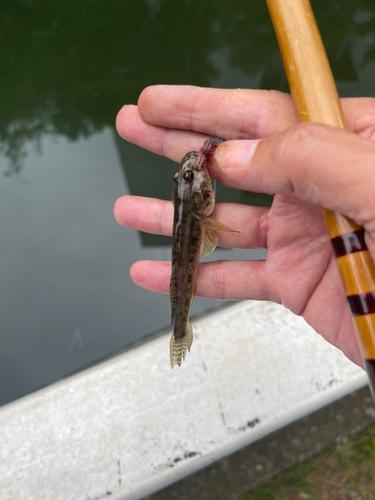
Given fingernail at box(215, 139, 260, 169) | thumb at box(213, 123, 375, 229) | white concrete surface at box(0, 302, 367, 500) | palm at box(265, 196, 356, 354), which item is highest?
fingernail at box(215, 139, 260, 169)

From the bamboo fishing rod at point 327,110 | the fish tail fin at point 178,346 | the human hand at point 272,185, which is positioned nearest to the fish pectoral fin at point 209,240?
the human hand at point 272,185

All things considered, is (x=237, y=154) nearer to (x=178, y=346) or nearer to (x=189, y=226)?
(x=189, y=226)

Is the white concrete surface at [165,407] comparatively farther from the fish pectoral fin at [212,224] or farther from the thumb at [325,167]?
the thumb at [325,167]

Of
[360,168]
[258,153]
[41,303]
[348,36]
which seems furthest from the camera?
[348,36]

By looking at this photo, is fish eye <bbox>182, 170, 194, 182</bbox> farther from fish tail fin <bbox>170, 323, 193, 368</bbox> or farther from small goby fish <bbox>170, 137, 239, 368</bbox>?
fish tail fin <bbox>170, 323, 193, 368</bbox>

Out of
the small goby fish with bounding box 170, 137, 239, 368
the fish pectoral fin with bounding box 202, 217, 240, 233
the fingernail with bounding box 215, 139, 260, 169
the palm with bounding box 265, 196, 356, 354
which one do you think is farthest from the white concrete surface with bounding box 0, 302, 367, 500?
the fingernail with bounding box 215, 139, 260, 169

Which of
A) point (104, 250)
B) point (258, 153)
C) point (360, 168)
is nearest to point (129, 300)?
point (104, 250)

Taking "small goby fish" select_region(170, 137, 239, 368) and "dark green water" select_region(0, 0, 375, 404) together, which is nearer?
"small goby fish" select_region(170, 137, 239, 368)

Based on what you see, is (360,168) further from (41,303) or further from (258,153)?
(41,303)
